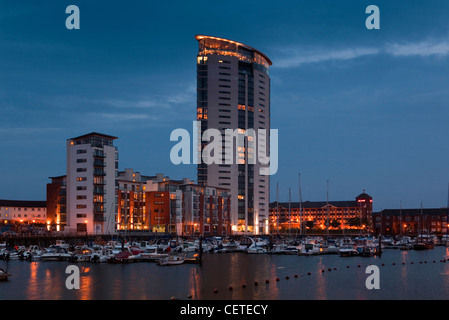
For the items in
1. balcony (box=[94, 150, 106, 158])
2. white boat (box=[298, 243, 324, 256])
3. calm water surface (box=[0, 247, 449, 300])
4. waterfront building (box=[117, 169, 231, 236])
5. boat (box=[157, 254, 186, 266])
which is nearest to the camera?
calm water surface (box=[0, 247, 449, 300])

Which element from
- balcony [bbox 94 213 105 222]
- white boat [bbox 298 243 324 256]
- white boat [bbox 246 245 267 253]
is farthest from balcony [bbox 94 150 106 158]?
white boat [bbox 298 243 324 256]

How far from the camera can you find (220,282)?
64.5 meters

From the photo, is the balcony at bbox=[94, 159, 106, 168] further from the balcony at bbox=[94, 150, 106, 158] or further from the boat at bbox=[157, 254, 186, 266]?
the boat at bbox=[157, 254, 186, 266]

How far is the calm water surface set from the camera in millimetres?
54344

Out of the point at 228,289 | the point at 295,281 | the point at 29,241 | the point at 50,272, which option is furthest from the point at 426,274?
the point at 29,241

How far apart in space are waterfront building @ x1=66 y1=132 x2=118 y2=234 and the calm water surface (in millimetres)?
60259

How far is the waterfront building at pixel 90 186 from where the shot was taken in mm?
147750

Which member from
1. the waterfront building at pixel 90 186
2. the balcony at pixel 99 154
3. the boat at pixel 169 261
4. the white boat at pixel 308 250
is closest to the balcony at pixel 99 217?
the waterfront building at pixel 90 186

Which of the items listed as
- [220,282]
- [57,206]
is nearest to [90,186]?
[57,206]

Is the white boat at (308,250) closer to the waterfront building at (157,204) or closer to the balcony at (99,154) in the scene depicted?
the balcony at (99,154)

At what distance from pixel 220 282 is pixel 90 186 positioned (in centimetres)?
9194
